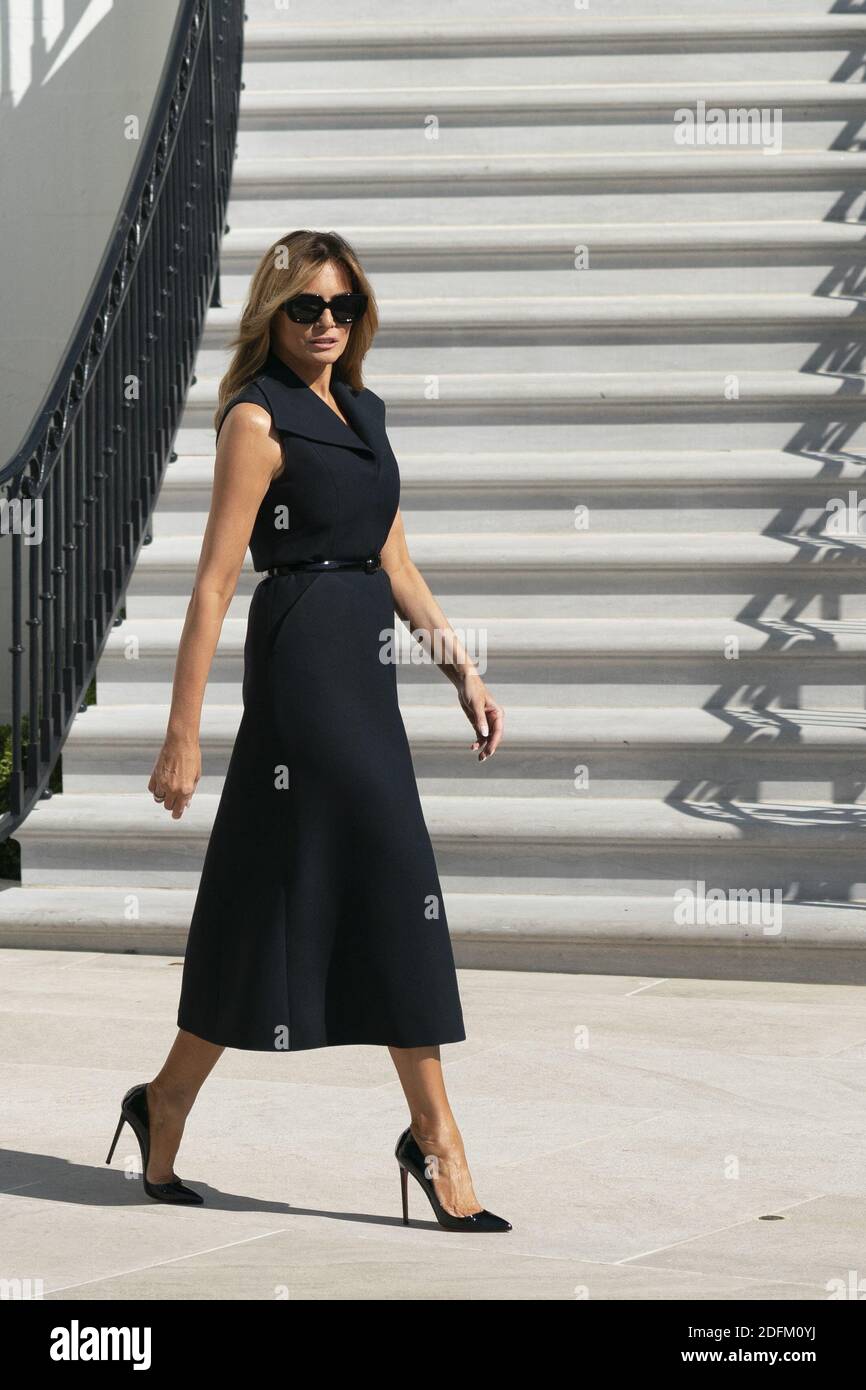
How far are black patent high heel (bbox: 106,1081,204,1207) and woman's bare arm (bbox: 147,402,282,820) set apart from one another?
2.09ft

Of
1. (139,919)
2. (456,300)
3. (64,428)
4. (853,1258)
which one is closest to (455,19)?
(456,300)

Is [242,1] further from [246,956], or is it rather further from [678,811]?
[246,956]

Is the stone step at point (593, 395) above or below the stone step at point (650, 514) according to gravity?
above

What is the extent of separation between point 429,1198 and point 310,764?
84 cm

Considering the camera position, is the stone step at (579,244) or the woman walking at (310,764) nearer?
the woman walking at (310,764)

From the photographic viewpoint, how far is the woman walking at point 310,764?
387cm

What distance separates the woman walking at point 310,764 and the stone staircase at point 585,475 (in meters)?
2.28

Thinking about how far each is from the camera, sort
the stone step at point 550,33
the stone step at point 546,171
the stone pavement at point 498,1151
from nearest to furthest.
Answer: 1. the stone pavement at point 498,1151
2. the stone step at point 546,171
3. the stone step at point 550,33

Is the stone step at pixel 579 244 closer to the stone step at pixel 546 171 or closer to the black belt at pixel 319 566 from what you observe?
the stone step at pixel 546 171

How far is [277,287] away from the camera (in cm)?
397

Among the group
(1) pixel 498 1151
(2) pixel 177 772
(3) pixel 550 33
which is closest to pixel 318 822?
(2) pixel 177 772

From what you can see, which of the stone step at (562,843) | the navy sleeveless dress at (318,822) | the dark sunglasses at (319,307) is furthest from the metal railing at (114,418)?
the dark sunglasses at (319,307)

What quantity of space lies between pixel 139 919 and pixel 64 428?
1740 mm

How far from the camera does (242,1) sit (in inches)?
356
